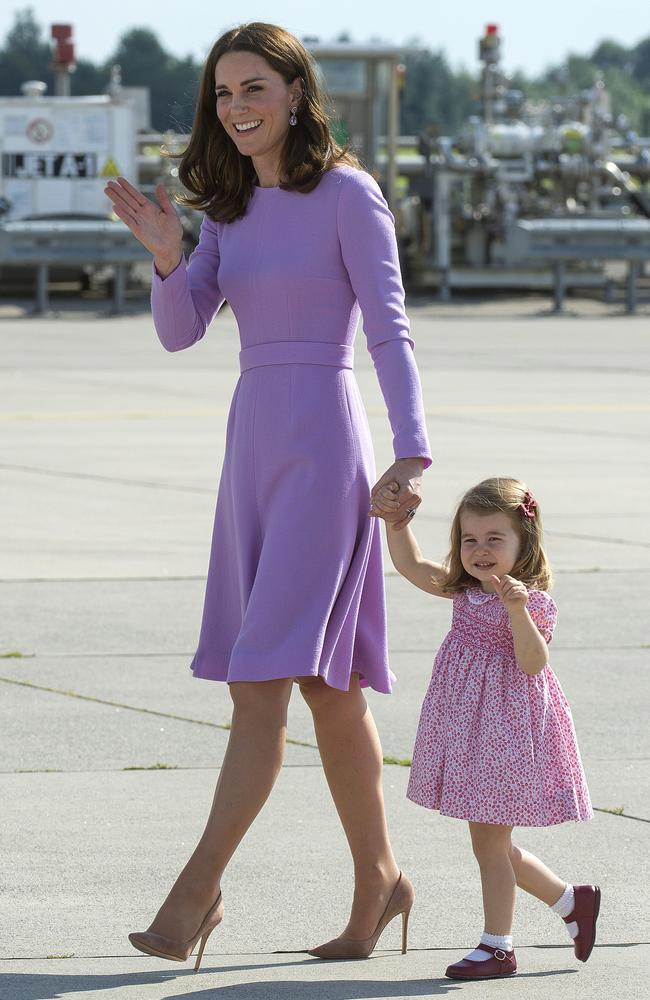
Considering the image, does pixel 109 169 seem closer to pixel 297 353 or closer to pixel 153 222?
pixel 153 222

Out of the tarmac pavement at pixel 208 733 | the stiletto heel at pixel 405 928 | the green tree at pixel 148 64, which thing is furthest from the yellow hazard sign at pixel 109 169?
the green tree at pixel 148 64

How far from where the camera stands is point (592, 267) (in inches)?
1063

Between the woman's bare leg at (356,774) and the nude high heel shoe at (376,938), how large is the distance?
0.06 ft

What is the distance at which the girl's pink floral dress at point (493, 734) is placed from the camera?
355 centimetres

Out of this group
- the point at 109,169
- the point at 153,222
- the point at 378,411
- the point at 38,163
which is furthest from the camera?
the point at 38,163

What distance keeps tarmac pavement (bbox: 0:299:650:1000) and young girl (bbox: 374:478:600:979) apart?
0.48ft

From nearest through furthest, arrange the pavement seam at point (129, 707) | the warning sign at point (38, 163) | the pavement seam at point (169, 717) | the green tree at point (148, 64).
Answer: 1. the pavement seam at point (169, 717)
2. the pavement seam at point (129, 707)
3. the warning sign at point (38, 163)
4. the green tree at point (148, 64)

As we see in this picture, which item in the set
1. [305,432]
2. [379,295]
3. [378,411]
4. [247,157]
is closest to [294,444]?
[305,432]

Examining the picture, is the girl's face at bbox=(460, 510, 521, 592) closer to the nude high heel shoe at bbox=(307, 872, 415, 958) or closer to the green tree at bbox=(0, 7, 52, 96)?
the nude high heel shoe at bbox=(307, 872, 415, 958)

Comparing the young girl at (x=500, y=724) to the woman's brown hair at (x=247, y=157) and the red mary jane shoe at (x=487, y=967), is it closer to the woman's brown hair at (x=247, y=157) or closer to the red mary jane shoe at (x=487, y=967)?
the red mary jane shoe at (x=487, y=967)

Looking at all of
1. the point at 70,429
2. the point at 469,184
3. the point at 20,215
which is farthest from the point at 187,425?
the point at 469,184

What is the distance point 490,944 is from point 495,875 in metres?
0.13

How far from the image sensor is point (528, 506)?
3.67 metres

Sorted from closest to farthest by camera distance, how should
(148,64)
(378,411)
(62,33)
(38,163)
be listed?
(378,411) < (38,163) < (62,33) < (148,64)
